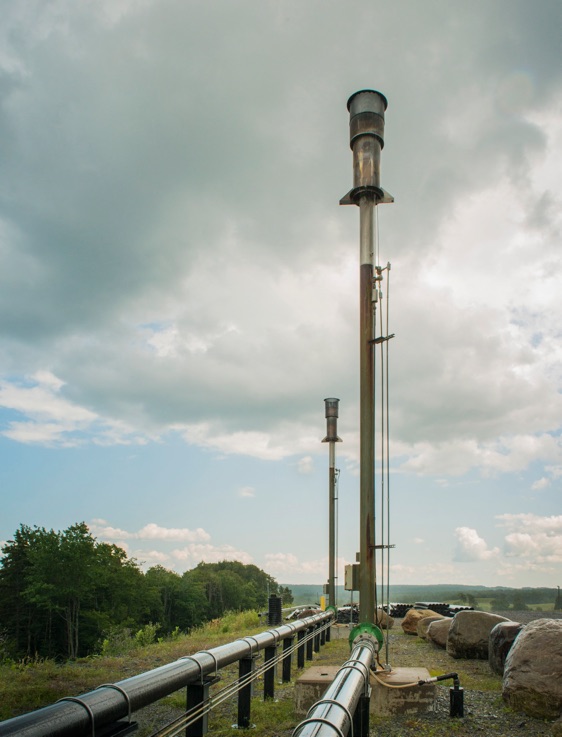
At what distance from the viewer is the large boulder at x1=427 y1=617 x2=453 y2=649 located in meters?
14.2

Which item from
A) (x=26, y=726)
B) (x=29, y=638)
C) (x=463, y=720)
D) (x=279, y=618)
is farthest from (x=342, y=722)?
(x=29, y=638)

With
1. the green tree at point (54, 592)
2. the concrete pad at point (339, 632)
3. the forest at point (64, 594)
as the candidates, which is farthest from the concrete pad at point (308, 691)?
the green tree at point (54, 592)

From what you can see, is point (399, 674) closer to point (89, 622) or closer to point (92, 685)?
point (92, 685)

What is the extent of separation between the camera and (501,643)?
32.6ft

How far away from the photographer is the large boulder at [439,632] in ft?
46.6

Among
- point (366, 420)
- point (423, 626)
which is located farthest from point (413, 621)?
point (366, 420)

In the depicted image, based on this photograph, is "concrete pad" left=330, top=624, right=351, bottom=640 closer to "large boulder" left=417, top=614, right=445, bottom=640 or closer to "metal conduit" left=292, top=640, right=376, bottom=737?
"large boulder" left=417, top=614, right=445, bottom=640

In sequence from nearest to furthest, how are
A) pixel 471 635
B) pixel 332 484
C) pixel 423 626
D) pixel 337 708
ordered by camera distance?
pixel 337 708
pixel 471 635
pixel 423 626
pixel 332 484

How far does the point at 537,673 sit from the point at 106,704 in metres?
6.22

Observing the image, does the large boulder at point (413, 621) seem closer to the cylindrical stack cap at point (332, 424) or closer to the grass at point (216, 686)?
the grass at point (216, 686)

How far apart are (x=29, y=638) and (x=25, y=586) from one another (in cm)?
526

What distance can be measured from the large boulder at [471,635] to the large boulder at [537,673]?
4.24 metres

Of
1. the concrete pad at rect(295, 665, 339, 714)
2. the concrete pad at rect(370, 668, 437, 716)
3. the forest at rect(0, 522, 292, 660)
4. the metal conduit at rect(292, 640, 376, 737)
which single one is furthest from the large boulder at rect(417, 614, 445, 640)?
the forest at rect(0, 522, 292, 660)

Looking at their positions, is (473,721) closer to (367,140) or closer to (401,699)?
(401,699)
